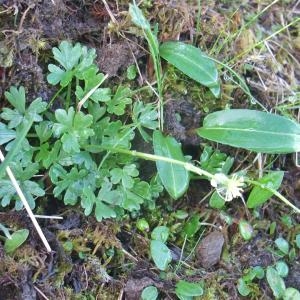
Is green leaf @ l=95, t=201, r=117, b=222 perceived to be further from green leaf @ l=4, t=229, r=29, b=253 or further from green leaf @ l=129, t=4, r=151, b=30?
green leaf @ l=129, t=4, r=151, b=30

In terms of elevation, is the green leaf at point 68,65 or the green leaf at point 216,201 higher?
the green leaf at point 68,65

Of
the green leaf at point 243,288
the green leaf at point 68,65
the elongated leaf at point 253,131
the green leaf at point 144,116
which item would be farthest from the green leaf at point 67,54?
the green leaf at point 243,288

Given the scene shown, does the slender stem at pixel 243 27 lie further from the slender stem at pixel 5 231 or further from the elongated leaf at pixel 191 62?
the slender stem at pixel 5 231

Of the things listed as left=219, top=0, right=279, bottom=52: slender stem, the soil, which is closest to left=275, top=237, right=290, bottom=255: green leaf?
the soil

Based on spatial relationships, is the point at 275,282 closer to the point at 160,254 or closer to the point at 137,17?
the point at 160,254

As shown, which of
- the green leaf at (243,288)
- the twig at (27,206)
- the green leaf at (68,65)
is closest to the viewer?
the twig at (27,206)

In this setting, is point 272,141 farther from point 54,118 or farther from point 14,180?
point 14,180

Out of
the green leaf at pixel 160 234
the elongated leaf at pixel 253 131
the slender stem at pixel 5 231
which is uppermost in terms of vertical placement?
the elongated leaf at pixel 253 131

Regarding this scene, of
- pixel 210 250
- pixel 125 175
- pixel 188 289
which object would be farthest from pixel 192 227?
pixel 125 175
